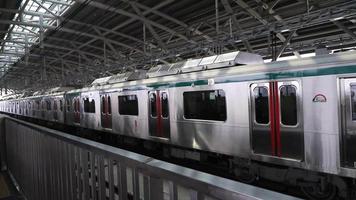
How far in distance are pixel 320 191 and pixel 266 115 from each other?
1661 mm

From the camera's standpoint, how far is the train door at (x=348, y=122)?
520cm

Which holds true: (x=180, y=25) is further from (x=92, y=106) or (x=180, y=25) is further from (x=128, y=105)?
(x=128, y=105)

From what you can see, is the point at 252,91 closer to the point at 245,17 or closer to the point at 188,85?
the point at 188,85

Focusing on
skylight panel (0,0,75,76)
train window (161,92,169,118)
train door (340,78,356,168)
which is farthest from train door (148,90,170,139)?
skylight panel (0,0,75,76)

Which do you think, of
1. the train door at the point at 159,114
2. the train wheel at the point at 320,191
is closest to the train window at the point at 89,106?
the train door at the point at 159,114

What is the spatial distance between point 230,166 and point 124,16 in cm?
1233

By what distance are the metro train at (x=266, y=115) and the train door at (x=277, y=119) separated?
Result: 2 centimetres

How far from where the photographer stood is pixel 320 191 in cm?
612

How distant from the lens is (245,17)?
1647 centimetres

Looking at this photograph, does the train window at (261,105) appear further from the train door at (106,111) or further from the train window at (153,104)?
the train door at (106,111)

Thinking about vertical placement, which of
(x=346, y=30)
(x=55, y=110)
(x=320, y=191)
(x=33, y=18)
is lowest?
(x=320, y=191)

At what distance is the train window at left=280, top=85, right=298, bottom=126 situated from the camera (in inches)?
240

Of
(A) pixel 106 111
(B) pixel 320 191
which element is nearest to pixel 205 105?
(B) pixel 320 191

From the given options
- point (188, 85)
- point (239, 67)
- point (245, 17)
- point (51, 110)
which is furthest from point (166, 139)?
point (51, 110)
